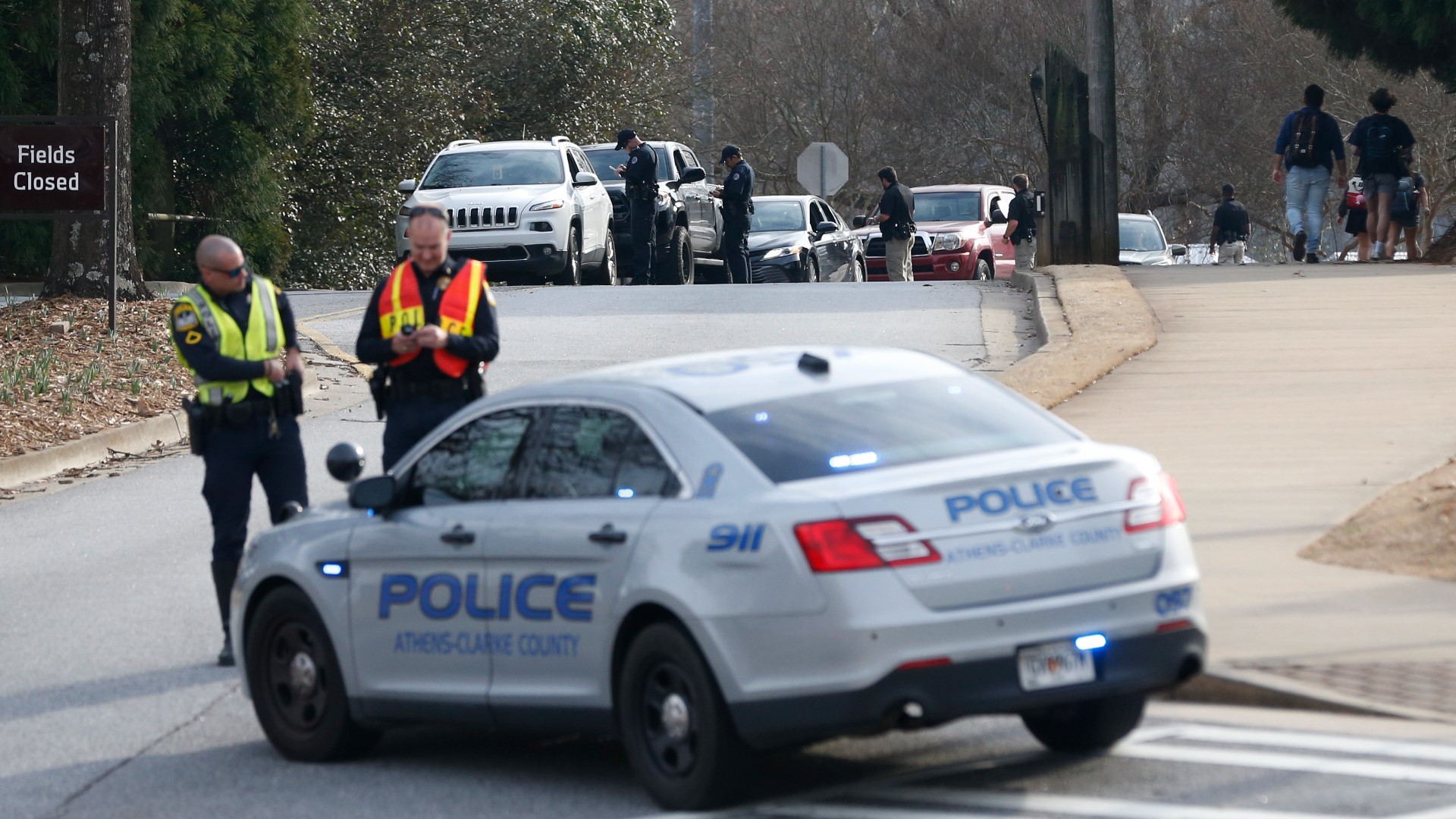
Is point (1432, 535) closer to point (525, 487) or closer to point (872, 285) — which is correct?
point (525, 487)

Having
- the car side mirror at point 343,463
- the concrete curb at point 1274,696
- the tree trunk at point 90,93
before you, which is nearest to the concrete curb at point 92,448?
the tree trunk at point 90,93

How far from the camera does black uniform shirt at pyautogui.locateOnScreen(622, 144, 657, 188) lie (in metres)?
26.5

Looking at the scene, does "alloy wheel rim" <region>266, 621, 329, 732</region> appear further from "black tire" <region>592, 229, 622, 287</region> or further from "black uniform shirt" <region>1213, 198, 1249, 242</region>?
"black uniform shirt" <region>1213, 198, 1249, 242</region>

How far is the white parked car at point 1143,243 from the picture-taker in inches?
1283

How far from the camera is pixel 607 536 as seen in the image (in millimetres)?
6586

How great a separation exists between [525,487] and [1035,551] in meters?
1.79

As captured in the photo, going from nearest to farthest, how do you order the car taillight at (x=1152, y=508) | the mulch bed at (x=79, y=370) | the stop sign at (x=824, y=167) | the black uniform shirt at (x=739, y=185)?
1. the car taillight at (x=1152, y=508)
2. the mulch bed at (x=79, y=370)
3. the black uniform shirt at (x=739, y=185)
4. the stop sign at (x=824, y=167)

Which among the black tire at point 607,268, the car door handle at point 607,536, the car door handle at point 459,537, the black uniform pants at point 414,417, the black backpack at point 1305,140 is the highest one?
the black backpack at point 1305,140

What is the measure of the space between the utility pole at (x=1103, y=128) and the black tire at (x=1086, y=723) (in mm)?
16810

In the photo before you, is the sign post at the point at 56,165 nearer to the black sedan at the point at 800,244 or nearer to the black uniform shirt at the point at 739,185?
the black uniform shirt at the point at 739,185

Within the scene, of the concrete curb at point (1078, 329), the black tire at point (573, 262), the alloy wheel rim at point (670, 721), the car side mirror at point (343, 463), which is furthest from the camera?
the black tire at point (573, 262)

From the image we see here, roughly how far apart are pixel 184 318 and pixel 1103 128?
56.0 feet

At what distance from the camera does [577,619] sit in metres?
6.71

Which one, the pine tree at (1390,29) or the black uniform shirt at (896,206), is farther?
the black uniform shirt at (896,206)
